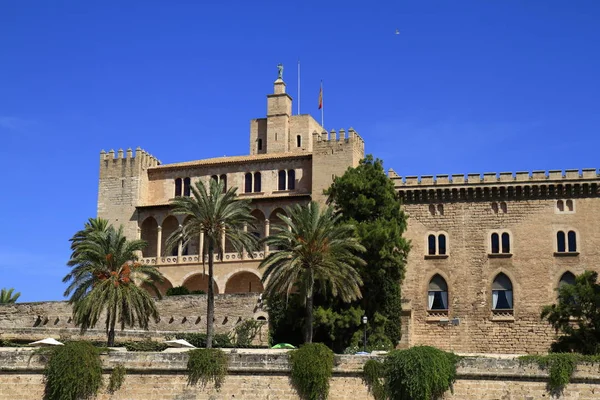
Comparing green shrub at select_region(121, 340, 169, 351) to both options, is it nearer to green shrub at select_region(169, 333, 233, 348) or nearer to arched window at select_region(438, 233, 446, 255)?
green shrub at select_region(169, 333, 233, 348)

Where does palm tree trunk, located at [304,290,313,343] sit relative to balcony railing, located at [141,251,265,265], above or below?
below

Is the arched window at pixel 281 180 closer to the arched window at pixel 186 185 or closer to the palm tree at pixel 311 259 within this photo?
the arched window at pixel 186 185

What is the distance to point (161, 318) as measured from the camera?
52.4 metres

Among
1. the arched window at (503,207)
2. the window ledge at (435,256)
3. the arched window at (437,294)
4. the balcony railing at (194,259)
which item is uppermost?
the arched window at (503,207)

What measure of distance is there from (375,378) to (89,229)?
89.9 feet

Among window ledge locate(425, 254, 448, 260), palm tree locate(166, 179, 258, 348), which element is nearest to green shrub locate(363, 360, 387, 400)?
palm tree locate(166, 179, 258, 348)

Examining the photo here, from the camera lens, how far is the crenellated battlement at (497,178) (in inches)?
2101

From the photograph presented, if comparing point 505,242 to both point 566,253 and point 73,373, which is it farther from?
point 73,373

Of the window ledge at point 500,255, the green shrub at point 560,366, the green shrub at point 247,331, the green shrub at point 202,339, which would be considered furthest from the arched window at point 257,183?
the green shrub at point 560,366

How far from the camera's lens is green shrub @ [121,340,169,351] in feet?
141

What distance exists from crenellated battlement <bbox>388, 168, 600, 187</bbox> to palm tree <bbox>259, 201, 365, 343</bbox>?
42.8 ft

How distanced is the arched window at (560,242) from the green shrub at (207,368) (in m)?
25.4

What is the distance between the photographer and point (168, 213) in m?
60.8

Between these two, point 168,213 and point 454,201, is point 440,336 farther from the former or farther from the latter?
point 168,213
